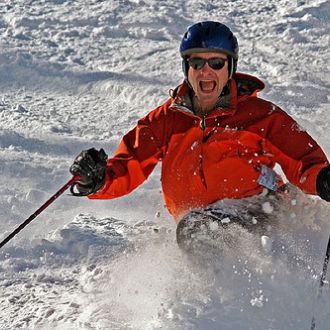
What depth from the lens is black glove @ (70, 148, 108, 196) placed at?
12.1 feet

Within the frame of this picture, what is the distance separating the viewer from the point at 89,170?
372 centimetres

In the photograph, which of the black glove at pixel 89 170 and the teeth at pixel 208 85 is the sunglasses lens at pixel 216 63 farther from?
the black glove at pixel 89 170

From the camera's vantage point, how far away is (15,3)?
991 cm

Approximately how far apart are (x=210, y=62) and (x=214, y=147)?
1.64 feet

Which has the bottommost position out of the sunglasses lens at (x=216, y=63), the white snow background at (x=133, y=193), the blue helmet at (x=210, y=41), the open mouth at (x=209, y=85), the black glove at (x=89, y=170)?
the white snow background at (x=133, y=193)

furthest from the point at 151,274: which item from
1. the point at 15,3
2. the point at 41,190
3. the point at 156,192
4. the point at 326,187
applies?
the point at 15,3

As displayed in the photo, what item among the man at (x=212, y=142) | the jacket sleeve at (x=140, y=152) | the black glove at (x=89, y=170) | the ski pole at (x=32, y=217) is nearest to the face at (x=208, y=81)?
the man at (x=212, y=142)

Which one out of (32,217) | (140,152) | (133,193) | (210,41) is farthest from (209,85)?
(133,193)

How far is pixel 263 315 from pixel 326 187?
75cm

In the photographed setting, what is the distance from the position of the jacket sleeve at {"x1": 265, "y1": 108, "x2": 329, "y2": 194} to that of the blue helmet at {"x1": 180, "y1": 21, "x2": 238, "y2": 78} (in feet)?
1.43

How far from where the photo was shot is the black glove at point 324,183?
12.2 ft

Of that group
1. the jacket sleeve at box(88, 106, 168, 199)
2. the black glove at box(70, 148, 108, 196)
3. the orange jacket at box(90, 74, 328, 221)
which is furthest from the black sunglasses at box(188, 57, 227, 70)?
the black glove at box(70, 148, 108, 196)

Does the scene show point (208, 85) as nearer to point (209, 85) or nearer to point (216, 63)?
point (209, 85)

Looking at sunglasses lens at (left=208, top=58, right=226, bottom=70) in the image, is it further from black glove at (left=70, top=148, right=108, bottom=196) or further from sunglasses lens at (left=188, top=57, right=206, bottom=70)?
black glove at (left=70, top=148, right=108, bottom=196)
